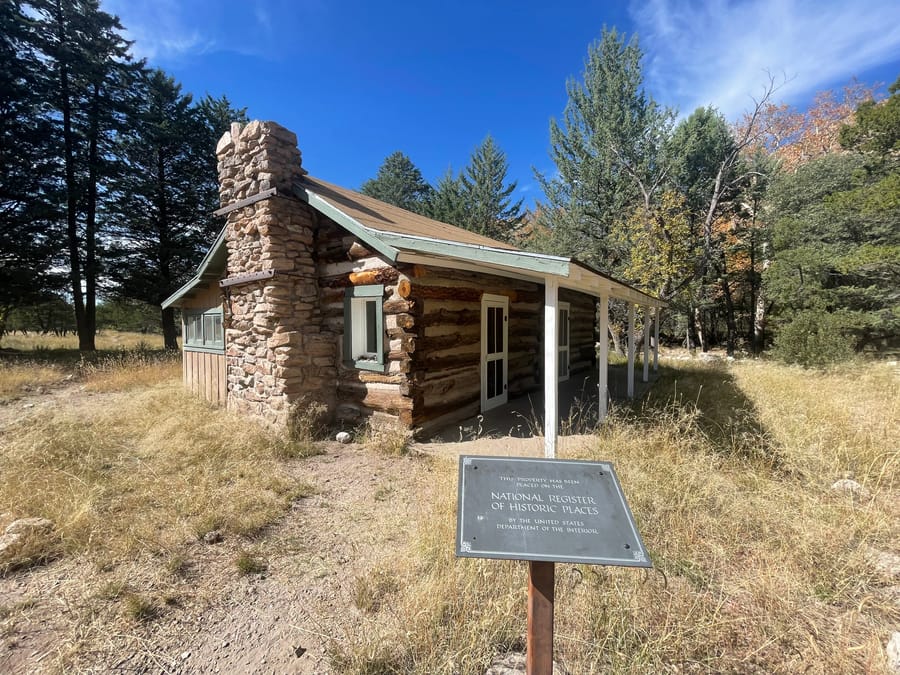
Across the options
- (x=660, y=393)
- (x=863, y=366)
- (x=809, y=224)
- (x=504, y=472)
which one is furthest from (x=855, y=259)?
(x=504, y=472)

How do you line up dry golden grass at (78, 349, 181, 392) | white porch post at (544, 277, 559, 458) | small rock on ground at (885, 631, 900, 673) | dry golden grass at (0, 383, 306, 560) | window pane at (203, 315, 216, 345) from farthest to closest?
dry golden grass at (78, 349, 181, 392) → window pane at (203, 315, 216, 345) → white porch post at (544, 277, 559, 458) → dry golden grass at (0, 383, 306, 560) → small rock on ground at (885, 631, 900, 673)

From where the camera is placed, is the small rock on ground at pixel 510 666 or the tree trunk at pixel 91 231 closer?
the small rock on ground at pixel 510 666

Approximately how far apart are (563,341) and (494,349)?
3.45m

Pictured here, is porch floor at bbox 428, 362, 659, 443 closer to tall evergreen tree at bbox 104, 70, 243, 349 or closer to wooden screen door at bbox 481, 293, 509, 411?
wooden screen door at bbox 481, 293, 509, 411

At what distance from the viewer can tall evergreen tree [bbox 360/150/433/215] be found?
3311cm

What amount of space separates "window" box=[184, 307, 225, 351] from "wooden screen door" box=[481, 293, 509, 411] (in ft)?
19.7

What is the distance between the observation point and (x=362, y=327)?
22.4 feet

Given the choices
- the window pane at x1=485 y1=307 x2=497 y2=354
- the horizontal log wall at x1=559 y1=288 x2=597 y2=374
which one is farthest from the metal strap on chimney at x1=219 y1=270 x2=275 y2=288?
the horizontal log wall at x1=559 y1=288 x2=597 y2=374

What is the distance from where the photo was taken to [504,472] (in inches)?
90.2

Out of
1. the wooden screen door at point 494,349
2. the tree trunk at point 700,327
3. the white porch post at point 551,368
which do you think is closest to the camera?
the white porch post at point 551,368

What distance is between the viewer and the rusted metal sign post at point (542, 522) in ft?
6.02

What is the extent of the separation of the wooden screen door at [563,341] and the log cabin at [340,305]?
263cm

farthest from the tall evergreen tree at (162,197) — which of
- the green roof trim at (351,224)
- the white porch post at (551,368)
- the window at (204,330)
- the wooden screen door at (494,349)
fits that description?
the white porch post at (551,368)

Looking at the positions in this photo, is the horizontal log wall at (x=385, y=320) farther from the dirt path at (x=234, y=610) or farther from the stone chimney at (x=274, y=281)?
the dirt path at (x=234, y=610)
